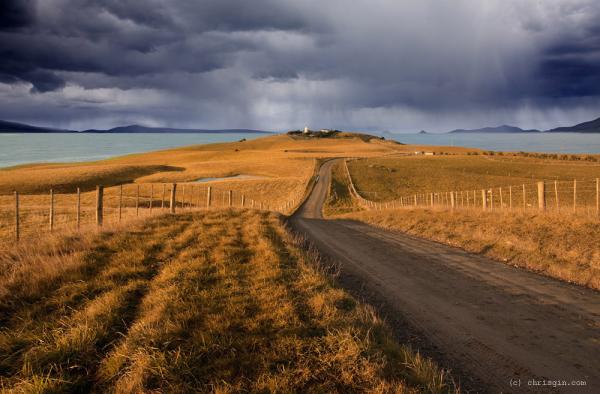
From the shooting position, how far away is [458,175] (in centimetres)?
7731

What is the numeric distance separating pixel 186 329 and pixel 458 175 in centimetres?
7957

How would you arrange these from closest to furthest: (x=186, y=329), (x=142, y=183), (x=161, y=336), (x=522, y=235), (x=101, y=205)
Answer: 1. (x=161, y=336)
2. (x=186, y=329)
3. (x=522, y=235)
4. (x=101, y=205)
5. (x=142, y=183)

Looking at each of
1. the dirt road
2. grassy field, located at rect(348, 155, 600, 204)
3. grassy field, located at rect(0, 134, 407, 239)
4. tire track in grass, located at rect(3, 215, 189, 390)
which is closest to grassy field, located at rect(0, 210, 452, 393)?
tire track in grass, located at rect(3, 215, 189, 390)

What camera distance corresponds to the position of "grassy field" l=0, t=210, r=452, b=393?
4777 mm

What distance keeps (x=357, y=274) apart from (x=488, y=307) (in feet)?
12.7

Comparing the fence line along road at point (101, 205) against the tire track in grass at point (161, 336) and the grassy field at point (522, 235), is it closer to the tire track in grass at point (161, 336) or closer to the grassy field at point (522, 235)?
the tire track in grass at point (161, 336)

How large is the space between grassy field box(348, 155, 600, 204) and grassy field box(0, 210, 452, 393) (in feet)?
170

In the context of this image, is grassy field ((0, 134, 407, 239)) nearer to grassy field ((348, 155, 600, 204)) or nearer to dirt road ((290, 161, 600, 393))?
grassy field ((348, 155, 600, 204))

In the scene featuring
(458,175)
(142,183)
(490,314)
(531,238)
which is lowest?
(490,314)

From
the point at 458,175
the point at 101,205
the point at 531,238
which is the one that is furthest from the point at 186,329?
the point at 458,175

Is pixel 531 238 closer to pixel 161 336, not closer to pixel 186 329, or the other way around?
pixel 186 329

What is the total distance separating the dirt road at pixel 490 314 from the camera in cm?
580

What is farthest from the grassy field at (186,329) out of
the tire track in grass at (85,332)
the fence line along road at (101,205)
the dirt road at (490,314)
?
the fence line along road at (101,205)

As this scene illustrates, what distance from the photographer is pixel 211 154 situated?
481 feet
